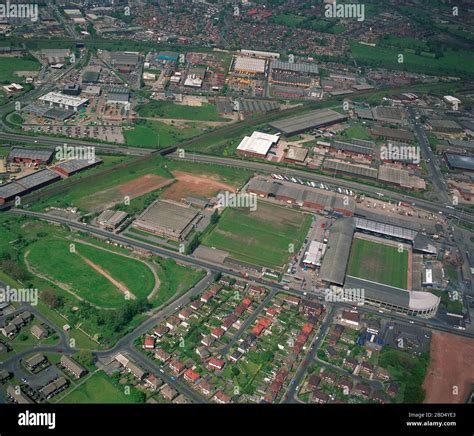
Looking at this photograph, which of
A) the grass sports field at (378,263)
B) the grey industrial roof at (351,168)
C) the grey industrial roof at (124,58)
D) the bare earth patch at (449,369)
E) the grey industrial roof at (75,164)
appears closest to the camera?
the bare earth patch at (449,369)

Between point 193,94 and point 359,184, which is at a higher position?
point 193,94

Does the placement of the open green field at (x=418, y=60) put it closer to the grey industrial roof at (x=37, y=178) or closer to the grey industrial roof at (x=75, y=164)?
the grey industrial roof at (x=75, y=164)

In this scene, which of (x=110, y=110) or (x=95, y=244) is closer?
(x=95, y=244)

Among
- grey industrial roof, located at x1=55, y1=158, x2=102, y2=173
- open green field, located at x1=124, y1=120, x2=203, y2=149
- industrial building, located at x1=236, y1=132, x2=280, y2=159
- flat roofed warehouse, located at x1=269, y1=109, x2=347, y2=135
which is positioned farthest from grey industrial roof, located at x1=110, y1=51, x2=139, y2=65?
grey industrial roof, located at x1=55, y1=158, x2=102, y2=173

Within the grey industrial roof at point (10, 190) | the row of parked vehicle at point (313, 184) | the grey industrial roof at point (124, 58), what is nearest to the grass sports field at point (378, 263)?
the row of parked vehicle at point (313, 184)

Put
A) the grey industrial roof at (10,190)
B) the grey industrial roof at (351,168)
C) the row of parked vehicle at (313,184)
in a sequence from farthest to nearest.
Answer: the grey industrial roof at (351,168) → the row of parked vehicle at (313,184) → the grey industrial roof at (10,190)

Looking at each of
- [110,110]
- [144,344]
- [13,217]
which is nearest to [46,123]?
[110,110]

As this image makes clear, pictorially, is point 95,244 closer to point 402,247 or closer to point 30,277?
→ point 30,277

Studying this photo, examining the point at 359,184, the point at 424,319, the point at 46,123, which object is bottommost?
the point at 424,319
